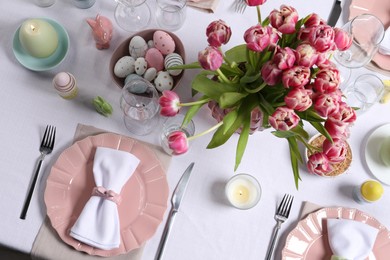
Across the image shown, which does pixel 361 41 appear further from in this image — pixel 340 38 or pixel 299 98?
pixel 299 98

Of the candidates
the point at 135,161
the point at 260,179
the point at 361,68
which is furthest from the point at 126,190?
the point at 361,68

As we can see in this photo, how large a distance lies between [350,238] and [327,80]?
0.44 metres

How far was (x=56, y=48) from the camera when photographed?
100 centimetres

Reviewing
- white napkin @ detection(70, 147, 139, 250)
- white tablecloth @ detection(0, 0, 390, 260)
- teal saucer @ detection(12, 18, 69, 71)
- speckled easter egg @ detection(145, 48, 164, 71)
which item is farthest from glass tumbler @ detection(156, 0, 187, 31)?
white napkin @ detection(70, 147, 139, 250)

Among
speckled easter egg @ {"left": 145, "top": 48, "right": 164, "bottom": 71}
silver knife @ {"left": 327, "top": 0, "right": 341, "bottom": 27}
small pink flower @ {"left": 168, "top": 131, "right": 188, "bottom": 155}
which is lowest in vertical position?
small pink flower @ {"left": 168, "top": 131, "right": 188, "bottom": 155}

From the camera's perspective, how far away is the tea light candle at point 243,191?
93 cm

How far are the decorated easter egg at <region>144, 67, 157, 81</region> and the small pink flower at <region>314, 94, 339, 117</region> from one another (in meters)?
0.42

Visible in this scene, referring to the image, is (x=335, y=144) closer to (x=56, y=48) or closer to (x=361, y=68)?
(x=361, y=68)

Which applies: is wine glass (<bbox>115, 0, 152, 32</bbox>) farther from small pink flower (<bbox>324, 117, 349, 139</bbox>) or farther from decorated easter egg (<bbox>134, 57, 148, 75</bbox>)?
small pink flower (<bbox>324, 117, 349, 139</bbox>)

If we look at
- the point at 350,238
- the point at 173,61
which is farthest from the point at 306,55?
the point at 350,238

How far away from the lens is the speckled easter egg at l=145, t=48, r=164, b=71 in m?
0.94

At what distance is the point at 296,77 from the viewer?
23.8 inches

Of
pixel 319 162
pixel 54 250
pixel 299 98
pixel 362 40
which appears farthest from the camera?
pixel 362 40

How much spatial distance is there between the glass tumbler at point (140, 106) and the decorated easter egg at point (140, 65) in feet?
0.11
